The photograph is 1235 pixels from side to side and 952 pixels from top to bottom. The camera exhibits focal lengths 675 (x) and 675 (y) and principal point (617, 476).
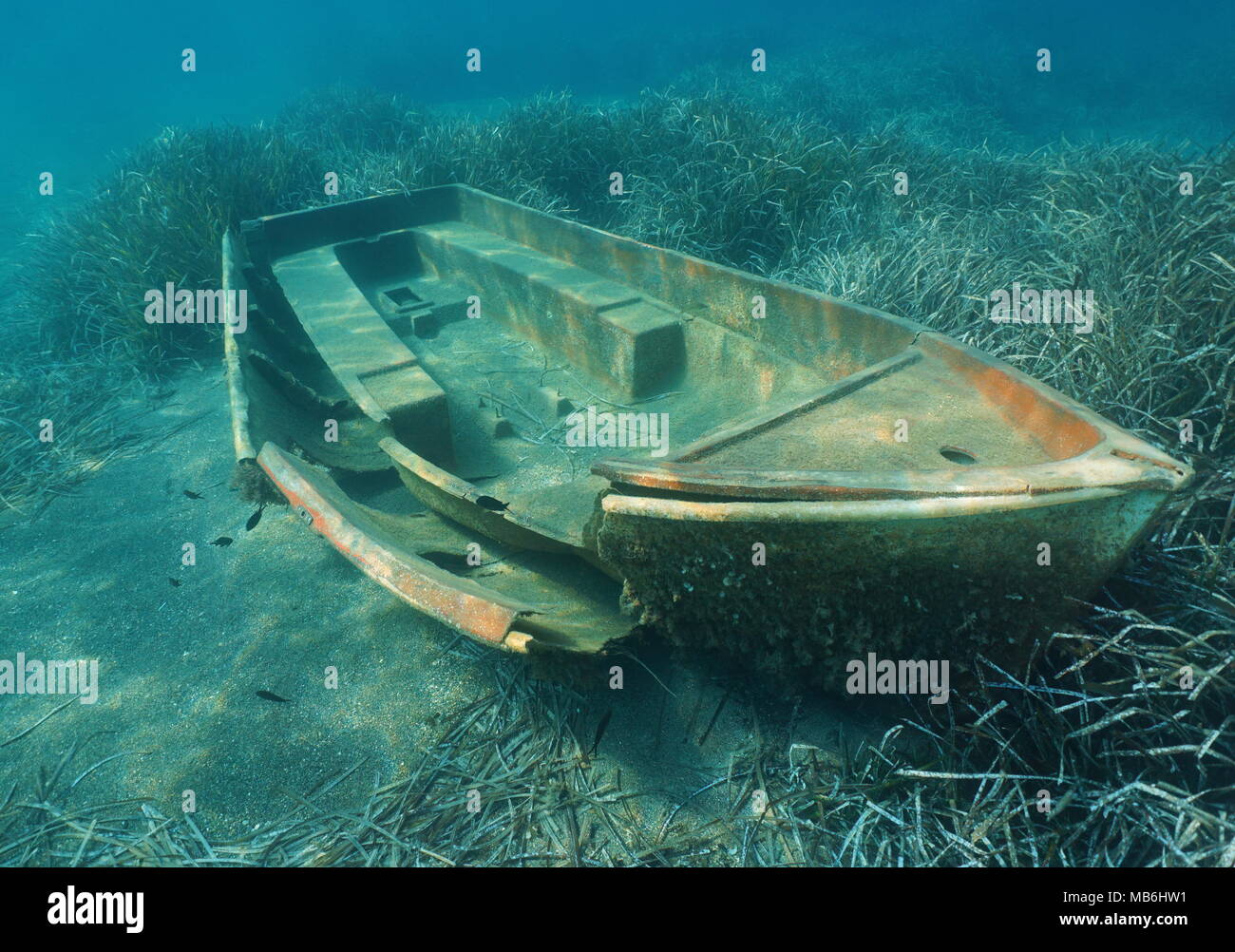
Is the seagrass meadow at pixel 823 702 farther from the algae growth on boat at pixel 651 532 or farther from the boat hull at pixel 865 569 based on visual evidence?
the boat hull at pixel 865 569

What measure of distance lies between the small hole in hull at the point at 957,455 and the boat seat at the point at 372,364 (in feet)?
8.47

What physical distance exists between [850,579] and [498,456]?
269cm

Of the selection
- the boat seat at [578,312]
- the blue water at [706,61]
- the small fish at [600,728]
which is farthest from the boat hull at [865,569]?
the blue water at [706,61]

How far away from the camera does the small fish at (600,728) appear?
2.77m

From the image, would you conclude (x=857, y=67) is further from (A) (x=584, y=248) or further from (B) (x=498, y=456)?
(B) (x=498, y=456)

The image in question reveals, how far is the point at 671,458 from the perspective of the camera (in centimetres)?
249

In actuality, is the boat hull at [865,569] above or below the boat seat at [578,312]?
below

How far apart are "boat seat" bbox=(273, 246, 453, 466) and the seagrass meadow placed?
931 millimetres

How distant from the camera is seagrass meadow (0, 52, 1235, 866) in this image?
7.39ft

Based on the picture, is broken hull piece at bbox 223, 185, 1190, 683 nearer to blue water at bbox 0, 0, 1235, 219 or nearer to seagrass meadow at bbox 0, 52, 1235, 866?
seagrass meadow at bbox 0, 52, 1235, 866

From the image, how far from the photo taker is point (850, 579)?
203 cm

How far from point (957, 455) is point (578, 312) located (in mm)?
3022

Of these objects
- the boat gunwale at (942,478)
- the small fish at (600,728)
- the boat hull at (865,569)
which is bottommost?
the small fish at (600,728)

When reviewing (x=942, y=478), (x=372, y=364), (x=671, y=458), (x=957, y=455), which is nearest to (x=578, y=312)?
(x=372, y=364)
